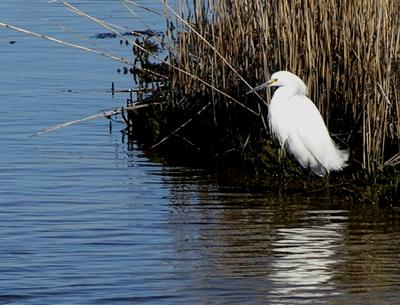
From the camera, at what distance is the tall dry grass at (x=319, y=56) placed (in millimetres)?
6840

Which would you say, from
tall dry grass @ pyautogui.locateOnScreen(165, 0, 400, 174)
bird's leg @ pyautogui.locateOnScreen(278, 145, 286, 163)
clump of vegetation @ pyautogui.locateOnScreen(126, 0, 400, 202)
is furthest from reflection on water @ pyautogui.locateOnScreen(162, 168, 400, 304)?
tall dry grass @ pyautogui.locateOnScreen(165, 0, 400, 174)

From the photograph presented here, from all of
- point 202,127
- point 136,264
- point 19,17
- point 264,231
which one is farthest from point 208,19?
point 19,17

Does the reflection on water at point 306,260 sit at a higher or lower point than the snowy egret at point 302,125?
lower

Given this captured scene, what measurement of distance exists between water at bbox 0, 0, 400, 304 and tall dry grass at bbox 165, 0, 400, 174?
21.1 inches

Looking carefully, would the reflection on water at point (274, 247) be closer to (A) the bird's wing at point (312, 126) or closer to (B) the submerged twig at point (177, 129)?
(A) the bird's wing at point (312, 126)

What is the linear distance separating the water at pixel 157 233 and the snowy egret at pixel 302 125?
28 centimetres

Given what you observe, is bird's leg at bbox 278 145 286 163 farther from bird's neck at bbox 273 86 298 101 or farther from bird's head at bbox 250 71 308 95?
bird's head at bbox 250 71 308 95

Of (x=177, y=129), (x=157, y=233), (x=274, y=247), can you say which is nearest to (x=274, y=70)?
(x=177, y=129)

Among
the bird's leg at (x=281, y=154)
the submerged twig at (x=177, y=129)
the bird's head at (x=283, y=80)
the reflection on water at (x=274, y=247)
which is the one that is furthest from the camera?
the submerged twig at (x=177, y=129)

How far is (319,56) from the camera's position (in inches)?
292

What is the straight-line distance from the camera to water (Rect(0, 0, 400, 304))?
5297 millimetres

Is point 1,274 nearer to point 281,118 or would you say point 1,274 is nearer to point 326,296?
point 326,296

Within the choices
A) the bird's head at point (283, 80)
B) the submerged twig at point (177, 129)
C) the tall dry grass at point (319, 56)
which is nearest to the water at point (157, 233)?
the submerged twig at point (177, 129)

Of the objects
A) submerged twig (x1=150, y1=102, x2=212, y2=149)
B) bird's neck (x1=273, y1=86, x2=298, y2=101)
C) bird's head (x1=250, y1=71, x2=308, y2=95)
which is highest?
bird's head (x1=250, y1=71, x2=308, y2=95)
